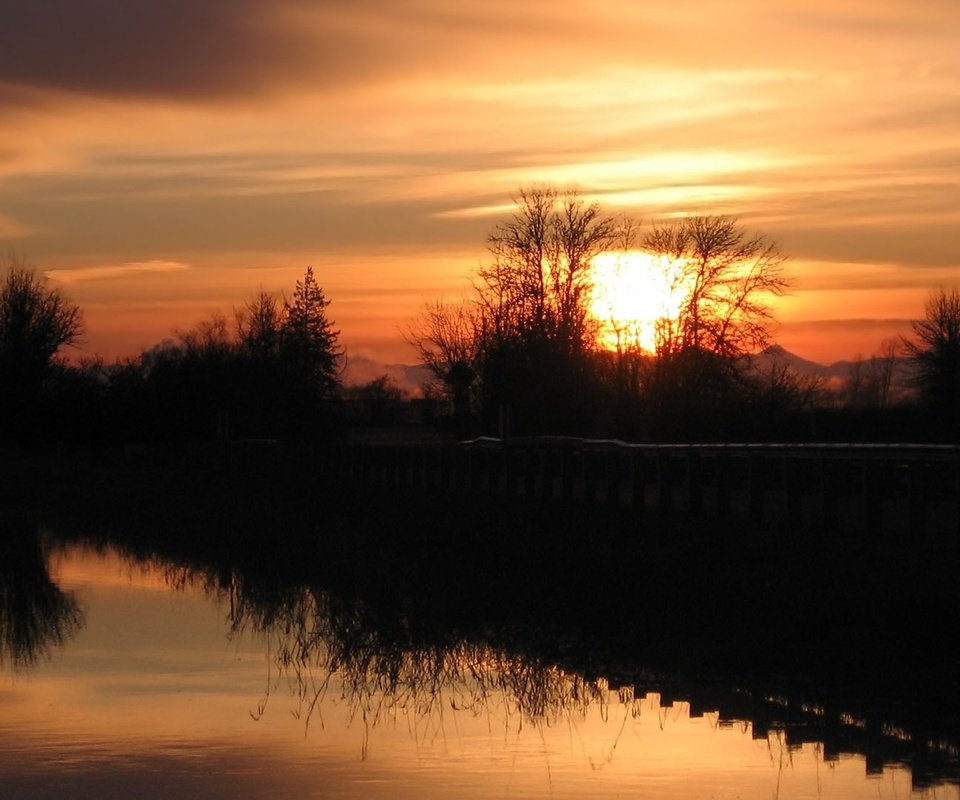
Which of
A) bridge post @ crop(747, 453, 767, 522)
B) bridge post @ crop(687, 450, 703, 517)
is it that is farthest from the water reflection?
bridge post @ crop(687, 450, 703, 517)

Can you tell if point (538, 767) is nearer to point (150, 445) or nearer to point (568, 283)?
point (568, 283)

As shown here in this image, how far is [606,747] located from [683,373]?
1944 inches

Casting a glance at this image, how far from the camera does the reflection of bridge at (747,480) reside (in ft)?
54.0

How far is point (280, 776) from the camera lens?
944 centimetres

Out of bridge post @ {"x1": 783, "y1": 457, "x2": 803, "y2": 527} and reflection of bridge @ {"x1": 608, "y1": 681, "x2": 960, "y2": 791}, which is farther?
bridge post @ {"x1": 783, "y1": 457, "x2": 803, "y2": 527}

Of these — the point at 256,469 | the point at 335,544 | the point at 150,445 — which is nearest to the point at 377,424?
the point at 150,445


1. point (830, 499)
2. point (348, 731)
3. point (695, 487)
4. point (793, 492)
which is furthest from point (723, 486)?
point (348, 731)

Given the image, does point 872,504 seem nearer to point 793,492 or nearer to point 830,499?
point 830,499

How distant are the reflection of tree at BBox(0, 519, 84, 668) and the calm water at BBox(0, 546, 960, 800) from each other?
0.09 m

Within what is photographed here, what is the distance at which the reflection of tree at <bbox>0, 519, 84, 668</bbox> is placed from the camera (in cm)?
1566

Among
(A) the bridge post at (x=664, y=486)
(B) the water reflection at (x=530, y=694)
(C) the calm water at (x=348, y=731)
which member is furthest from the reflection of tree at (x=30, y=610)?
(A) the bridge post at (x=664, y=486)

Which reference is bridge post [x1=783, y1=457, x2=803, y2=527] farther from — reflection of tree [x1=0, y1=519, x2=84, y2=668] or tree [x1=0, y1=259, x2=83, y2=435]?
tree [x1=0, y1=259, x2=83, y2=435]

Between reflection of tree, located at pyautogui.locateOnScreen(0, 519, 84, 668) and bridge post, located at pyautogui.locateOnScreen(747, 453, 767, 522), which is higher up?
bridge post, located at pyautogui.locateOnScreen(747, 453, 767, 522)

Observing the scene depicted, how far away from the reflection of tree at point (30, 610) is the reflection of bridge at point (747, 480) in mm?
7723
